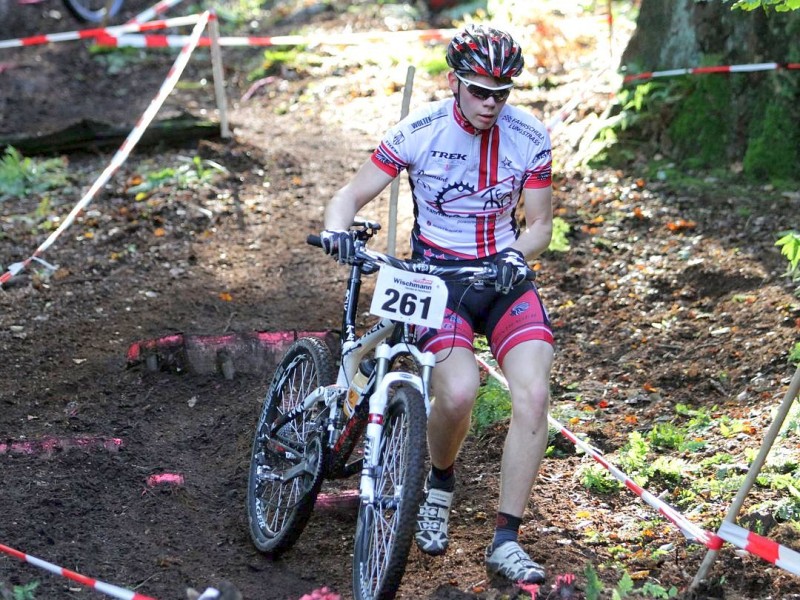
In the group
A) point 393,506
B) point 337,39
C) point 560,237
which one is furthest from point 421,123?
point 337,39

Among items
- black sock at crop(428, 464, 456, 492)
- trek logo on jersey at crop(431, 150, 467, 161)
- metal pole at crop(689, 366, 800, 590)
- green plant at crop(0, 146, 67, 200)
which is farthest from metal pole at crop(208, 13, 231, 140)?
metal pole at crop(689, 366, 800, 590)

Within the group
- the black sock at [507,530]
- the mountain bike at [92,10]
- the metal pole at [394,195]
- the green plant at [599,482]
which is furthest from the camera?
the mountain bike at [92,10]

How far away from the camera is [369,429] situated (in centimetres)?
394

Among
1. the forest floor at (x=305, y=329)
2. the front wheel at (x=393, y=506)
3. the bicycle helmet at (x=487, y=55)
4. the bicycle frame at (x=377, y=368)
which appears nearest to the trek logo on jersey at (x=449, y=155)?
the bicycle helmet at (x=487, y=55)

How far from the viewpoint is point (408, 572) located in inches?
173

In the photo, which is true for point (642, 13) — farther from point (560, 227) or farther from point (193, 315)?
point (193, 315)

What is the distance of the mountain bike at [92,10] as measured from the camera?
15.0 m

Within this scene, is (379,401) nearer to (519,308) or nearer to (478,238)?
(519,308)

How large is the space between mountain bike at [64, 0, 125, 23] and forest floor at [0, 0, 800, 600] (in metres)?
3.31

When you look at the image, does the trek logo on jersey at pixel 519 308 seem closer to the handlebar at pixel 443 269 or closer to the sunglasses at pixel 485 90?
the handlebar at pixel 443 269

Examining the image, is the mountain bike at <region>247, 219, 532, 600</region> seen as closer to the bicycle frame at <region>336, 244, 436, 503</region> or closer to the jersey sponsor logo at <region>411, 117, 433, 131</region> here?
the bicycle frame at <region>336, 244, 436, 503</region>

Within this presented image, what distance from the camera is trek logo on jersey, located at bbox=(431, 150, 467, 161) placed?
459 cm

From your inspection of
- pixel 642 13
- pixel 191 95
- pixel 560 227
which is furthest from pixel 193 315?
pixel 191 95

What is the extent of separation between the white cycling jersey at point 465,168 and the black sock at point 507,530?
3.83 ft
